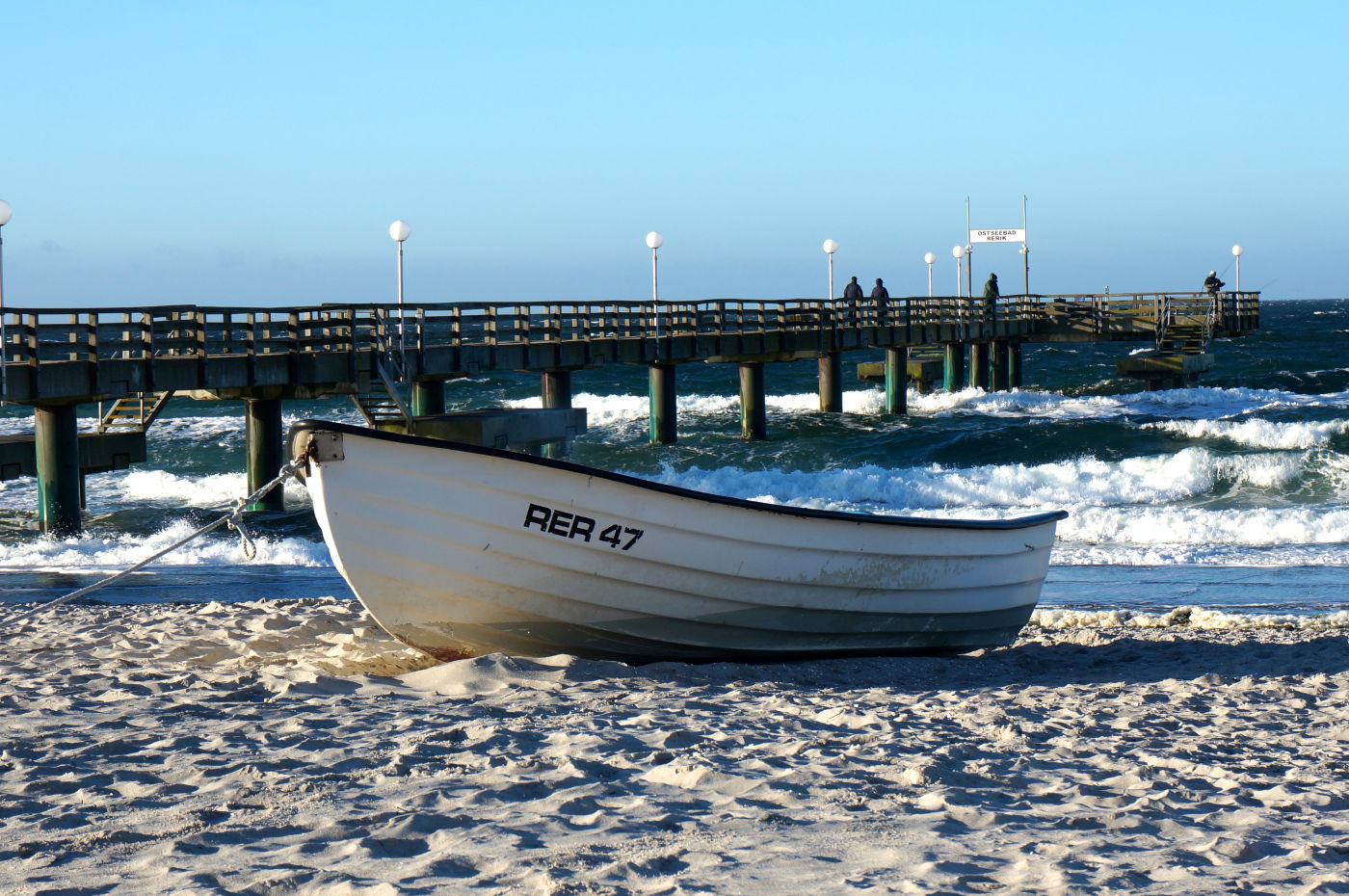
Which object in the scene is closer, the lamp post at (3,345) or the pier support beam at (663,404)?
the lamp post at (3,345)

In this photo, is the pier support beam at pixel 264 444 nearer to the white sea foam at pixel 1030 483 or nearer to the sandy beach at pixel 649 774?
the white sea foam at pixel 1030 483

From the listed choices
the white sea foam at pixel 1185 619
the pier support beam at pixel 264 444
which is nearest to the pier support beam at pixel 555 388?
the pier support beam at pixel 264 444

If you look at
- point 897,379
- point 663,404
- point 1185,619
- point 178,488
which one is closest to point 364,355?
point 178,488

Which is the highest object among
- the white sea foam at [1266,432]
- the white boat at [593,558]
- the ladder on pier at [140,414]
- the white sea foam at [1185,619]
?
the ladder on pier at [140,414]

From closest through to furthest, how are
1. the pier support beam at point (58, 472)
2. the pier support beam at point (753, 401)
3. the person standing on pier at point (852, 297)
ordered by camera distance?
the pier support beam at point (58, 472)
the pier support beam at point (753, 401)
the person standing on pier at point (852, 297)

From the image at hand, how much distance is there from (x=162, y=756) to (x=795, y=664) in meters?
4.16

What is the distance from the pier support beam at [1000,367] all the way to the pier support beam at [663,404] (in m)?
18.4

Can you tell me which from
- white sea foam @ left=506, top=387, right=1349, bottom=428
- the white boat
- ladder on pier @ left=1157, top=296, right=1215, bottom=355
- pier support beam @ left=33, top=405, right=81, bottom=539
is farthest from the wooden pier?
the white boat

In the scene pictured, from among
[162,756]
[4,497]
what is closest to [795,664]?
[162,756]

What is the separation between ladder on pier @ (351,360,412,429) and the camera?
19328 mm

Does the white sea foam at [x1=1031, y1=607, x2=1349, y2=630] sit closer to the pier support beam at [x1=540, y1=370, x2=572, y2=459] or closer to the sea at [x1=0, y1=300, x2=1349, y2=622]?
the sea at [x1=0, y1=300, x2=1349, y2=622]

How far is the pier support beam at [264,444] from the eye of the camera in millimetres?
19641

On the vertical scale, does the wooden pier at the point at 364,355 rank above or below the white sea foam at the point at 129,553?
above

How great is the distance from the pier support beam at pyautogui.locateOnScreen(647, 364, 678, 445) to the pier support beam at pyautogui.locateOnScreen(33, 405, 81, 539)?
517 inches
